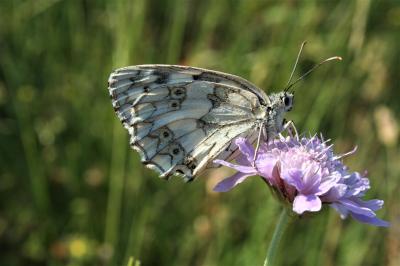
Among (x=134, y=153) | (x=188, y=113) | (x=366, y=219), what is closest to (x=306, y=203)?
(x=366, y=219)

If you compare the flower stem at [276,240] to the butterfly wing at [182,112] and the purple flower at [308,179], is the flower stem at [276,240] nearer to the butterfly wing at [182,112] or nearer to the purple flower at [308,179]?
the purple flower at [308,179]

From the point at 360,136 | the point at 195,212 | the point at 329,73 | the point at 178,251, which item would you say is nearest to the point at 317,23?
the point at 329,73

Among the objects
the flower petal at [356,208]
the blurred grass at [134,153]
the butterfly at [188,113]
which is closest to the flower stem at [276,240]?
the flower petal at [356,208]

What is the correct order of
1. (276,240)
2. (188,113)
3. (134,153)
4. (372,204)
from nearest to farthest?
(276,240), (372,204), (188,113), (134,153)

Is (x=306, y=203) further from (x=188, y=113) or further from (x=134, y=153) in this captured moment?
(x=134, y=153)

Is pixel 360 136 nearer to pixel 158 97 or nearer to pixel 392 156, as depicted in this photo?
pixel 392 156

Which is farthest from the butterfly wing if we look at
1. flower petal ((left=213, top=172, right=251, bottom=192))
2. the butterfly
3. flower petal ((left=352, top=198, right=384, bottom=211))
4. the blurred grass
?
the blurred grass
